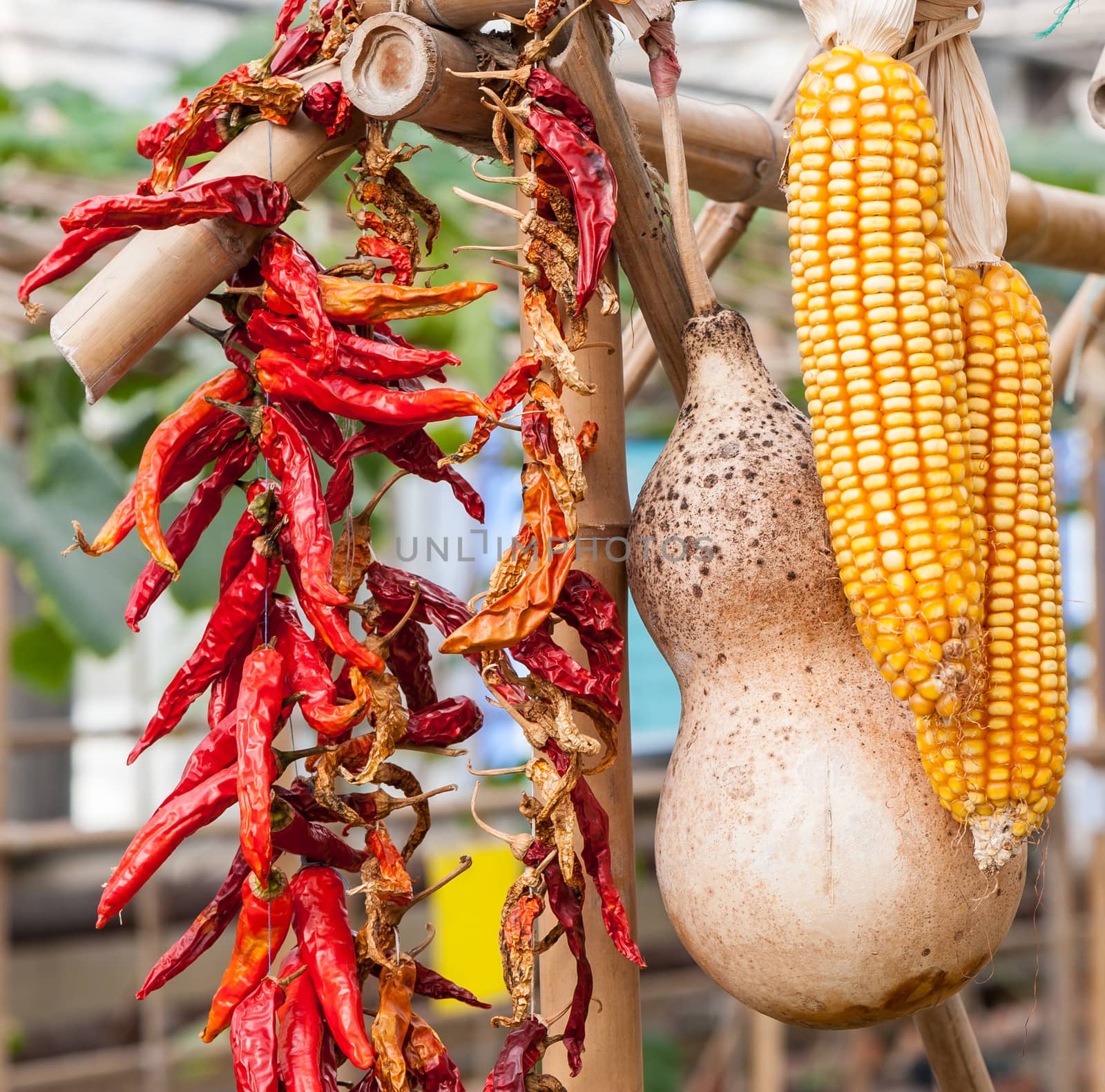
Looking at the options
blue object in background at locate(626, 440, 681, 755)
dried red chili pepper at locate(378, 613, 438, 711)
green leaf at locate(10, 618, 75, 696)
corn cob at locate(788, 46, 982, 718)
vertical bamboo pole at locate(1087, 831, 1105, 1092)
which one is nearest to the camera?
corn cob at locate(788, 46, 982, 718)

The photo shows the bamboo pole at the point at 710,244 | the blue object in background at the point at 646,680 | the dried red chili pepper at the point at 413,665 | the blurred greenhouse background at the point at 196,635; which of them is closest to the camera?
the dried red chili pepper at the point at 413,665

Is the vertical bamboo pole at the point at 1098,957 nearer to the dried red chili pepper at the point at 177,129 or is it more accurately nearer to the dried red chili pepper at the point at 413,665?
the dried red chili pepper at the point at 413,665

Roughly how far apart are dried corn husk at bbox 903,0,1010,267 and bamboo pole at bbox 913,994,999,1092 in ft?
1.97

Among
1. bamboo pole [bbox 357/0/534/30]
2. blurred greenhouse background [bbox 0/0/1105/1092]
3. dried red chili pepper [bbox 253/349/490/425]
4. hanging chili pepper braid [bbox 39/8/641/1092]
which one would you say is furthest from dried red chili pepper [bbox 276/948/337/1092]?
blurred greenhouse background [bbox 0/0/1105/1092]

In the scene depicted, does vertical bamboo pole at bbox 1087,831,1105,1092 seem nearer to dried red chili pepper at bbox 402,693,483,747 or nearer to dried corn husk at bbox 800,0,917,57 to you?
dried red chili pepper at bbox 402,693,483,747

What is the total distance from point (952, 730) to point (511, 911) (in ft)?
0.90

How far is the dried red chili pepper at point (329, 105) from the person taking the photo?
736 millimetres

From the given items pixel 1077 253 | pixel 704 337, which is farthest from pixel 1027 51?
pixel 704 337

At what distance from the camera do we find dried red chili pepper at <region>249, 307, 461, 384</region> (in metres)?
0.72

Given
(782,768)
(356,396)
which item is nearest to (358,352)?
(356,396)

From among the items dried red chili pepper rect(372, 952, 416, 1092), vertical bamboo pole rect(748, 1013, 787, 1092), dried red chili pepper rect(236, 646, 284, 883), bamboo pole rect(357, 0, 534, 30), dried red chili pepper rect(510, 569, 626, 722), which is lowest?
vertical bamboo pole rect(748, 1013, 787, 1092)

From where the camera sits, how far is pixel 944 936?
0.72 m

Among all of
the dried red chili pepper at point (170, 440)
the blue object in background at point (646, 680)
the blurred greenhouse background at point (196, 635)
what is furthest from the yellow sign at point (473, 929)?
the dried red chili pepper at point (170, 440)

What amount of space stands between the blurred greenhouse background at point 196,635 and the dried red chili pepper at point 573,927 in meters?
1.03
